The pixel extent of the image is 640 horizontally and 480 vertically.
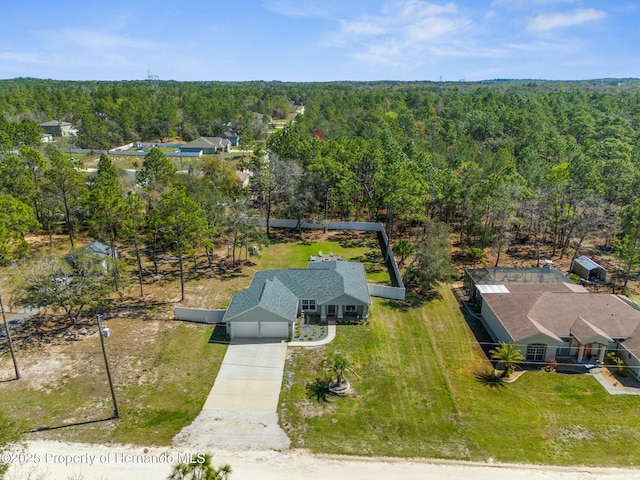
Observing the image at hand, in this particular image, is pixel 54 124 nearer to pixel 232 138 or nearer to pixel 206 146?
pixel 206 146

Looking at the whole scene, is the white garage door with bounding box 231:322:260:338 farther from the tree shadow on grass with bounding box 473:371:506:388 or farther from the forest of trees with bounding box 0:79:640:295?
the tree shadow on grass with bounding box 473:371:506:388

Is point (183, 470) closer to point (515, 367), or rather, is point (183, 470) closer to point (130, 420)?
point (130, 420)

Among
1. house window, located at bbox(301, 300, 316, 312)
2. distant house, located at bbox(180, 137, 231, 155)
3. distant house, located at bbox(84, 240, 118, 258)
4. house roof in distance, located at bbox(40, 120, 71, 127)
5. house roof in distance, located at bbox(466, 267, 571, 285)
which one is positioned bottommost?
house window, located at bbox(301, 300, 316, 312)

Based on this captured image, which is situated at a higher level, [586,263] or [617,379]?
[586,263]

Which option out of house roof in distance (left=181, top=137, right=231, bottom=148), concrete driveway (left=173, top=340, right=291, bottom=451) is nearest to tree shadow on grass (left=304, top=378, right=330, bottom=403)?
concrete driveway (left=173, top=340, right=291, bottom=451)

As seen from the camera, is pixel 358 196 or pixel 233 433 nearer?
pixel 233 433


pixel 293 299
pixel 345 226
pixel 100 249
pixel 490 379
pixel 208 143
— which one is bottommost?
pixel 490 379

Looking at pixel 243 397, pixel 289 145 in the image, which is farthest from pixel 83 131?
pixel 243 397

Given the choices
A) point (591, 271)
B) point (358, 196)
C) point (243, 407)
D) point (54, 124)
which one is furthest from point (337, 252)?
point (54, 124)
